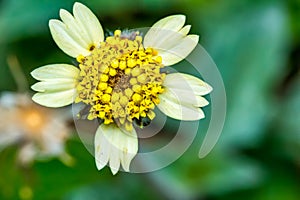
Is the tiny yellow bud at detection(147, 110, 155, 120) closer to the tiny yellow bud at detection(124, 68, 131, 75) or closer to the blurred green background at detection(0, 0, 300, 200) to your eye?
the tiny yellow bud at detection(124, 68, 131, 75)

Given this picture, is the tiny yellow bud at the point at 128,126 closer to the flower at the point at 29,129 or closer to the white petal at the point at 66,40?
the white petal at the point at 66,40

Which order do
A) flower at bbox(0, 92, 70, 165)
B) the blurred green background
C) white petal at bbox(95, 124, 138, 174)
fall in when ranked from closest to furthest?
white petal at bbox(95, 124, 138, 174)
flower at bbox(0, 92, 70, 165)
the blurred green background

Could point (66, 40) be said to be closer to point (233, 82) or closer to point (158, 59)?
point (158, 59)

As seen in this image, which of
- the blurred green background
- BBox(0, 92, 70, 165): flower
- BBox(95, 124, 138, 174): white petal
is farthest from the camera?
the blurred green background

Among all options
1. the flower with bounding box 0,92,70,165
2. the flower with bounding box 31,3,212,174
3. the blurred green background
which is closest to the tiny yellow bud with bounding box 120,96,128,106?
the flower with bounding box 31,3,212,174

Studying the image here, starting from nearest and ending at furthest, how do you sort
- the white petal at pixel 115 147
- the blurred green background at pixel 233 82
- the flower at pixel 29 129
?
the white petal at pixel 115 147
the flower at pixel 29 129
the blurred green background at pixel 233 82

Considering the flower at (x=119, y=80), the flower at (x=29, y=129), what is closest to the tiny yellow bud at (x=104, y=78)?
the flower at (x=119, y=80)

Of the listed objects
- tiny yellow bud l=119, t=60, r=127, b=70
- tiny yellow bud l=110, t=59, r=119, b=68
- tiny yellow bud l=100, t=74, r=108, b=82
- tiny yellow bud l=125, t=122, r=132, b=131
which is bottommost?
tiny yellow bud l=125, t=122, r=132, b=131

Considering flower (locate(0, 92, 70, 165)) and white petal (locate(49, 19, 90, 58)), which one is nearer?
white petal (locate(49, 19, 90, 58))
